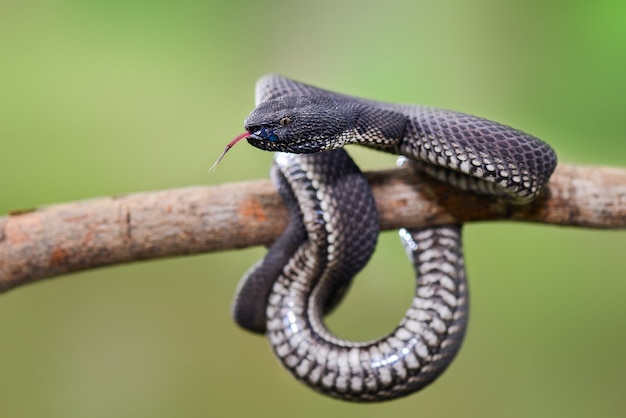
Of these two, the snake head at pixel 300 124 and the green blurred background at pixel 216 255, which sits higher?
the snake head at pixel 300 124

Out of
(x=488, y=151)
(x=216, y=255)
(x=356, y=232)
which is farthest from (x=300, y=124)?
(x=216, y=255)

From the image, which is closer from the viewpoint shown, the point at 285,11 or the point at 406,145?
the point at 406,145

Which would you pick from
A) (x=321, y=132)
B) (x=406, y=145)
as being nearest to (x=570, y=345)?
(x=406, y=145)

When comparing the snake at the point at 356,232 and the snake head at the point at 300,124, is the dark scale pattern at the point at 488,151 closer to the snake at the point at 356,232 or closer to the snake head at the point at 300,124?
the snake at the point at 356,232

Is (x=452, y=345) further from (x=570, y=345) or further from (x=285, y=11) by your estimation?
(x=285, y=11)

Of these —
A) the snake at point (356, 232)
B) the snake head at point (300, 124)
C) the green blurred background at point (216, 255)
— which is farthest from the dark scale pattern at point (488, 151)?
the green blurred background at point (216, 255)

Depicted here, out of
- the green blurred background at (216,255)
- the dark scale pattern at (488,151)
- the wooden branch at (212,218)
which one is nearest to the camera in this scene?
the dark scale pattern at (488,151)

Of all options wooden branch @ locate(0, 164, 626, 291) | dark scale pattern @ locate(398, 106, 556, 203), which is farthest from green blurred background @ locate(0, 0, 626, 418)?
dark scale pattern @ locate(398, 106, 556, 203)
